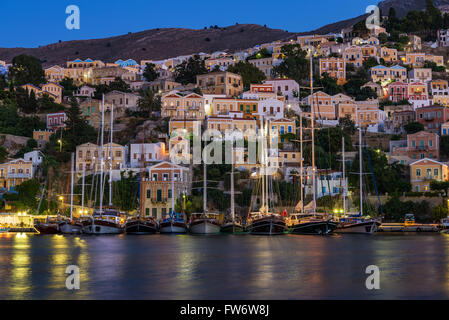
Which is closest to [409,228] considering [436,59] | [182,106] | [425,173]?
[425,173]

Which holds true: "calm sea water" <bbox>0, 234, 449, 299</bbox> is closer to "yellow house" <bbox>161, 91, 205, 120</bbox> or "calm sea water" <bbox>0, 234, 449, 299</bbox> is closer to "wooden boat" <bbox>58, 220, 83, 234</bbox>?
"wooden boat" <bbox>58, 220, 83, 234</bbox>

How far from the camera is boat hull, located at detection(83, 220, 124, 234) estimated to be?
60.0 meters

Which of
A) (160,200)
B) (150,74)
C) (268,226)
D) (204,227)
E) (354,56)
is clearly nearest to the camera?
(268,226)

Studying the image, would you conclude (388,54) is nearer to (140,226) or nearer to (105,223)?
(140,226)

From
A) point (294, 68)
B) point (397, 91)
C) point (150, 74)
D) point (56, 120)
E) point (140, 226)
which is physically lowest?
point (140, 226)

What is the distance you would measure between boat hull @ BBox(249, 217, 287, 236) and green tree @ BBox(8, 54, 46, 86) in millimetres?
87226

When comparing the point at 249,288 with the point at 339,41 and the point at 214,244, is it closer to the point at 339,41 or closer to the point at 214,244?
the point at 214,244

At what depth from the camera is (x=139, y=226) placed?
2447 inches

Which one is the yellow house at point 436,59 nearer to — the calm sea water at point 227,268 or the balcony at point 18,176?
the balcony at point 18,176

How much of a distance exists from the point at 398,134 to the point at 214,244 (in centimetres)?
6036

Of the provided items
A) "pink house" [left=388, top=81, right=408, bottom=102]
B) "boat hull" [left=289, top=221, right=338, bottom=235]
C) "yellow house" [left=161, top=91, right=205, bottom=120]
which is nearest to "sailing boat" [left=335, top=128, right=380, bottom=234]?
"boat hull" [left=289, top=221, right=338, bottom=235]

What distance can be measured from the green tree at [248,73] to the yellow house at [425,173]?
45.1 m

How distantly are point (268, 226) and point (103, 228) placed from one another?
15043mm
